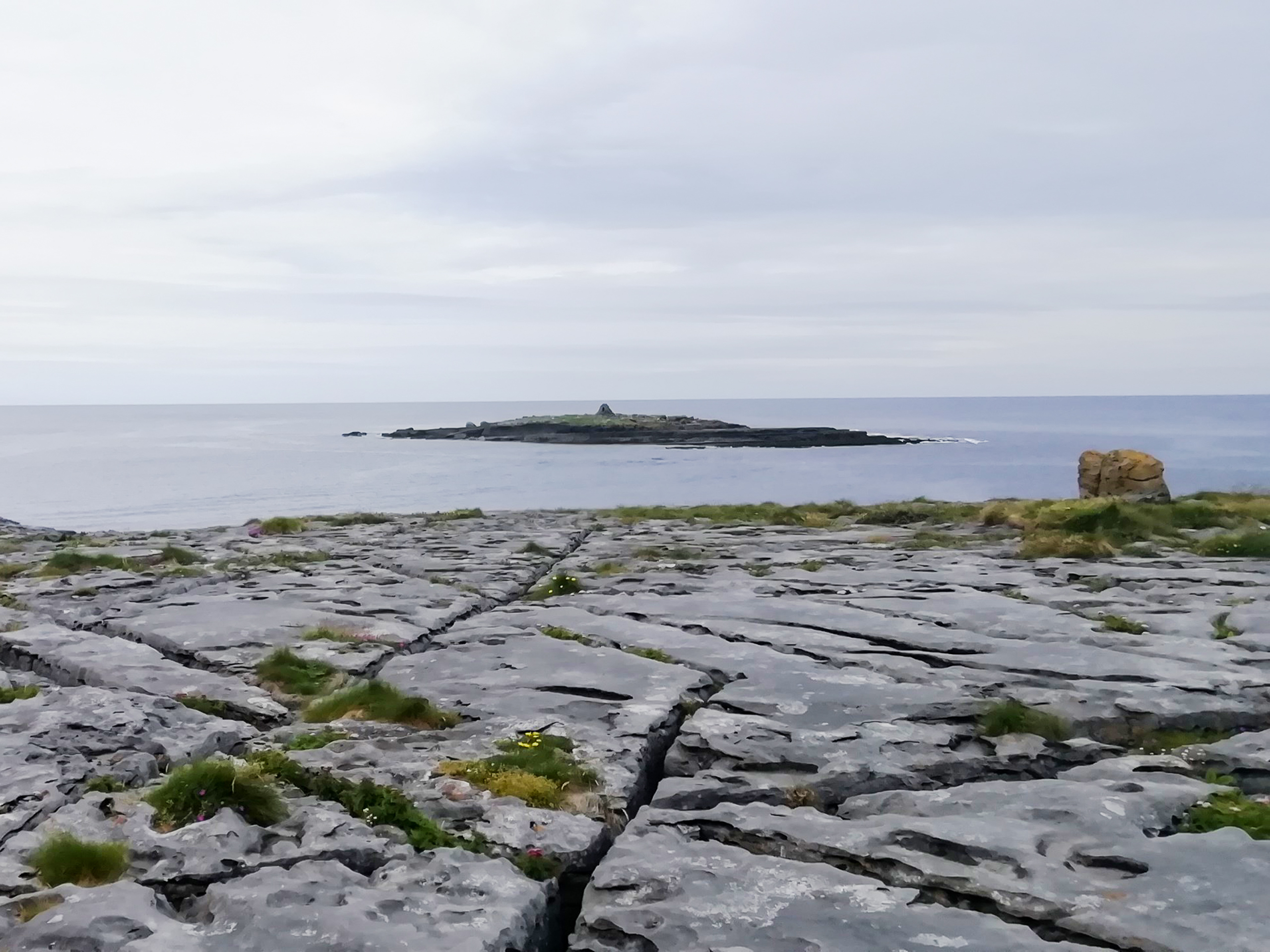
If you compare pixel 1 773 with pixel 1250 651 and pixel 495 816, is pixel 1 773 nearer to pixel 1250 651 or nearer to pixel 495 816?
pixel 495 816

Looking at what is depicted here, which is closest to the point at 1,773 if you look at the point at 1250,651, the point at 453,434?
the point at 1250,651

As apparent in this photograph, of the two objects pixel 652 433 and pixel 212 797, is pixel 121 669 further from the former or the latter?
pixel 652 433

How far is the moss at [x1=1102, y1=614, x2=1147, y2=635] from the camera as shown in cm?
897

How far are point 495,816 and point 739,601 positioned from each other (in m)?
6.23

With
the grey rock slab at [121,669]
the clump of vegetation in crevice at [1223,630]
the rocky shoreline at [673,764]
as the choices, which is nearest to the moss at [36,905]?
the rocky shoreline at [673,764]

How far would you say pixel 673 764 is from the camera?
6059 mm

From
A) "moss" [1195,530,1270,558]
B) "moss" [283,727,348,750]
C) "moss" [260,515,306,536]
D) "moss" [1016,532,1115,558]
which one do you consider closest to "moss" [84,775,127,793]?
"moss" [283,727,348,750]

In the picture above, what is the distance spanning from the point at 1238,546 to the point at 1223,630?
6.38 m

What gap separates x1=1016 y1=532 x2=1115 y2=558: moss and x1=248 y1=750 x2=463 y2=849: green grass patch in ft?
38.8

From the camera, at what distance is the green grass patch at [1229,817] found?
4711mm

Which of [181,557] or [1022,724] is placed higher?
[1022,724]

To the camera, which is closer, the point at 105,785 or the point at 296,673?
the point at 105,785

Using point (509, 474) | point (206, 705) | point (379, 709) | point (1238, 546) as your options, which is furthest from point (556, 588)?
point (509, 474)

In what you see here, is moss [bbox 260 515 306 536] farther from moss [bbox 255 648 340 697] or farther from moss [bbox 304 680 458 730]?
moss [bbox 304 680 458 730]
